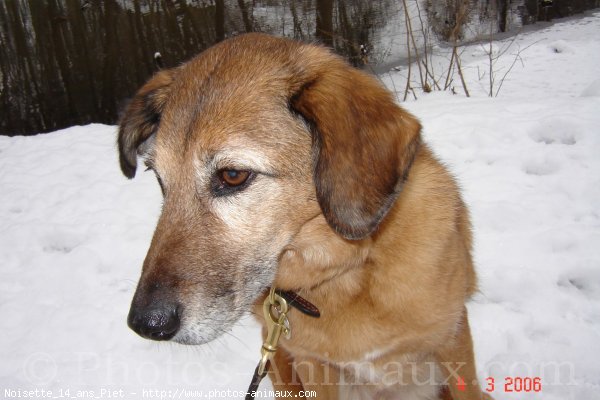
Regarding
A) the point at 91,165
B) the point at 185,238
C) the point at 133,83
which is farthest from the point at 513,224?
the point at 133,83

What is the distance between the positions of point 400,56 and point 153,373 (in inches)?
360

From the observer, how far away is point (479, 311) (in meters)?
3.06

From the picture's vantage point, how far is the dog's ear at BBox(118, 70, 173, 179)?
7.74 feet

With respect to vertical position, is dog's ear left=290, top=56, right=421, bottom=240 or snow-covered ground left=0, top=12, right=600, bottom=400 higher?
dog's ear left=290, top=56, right=421, bottom=240

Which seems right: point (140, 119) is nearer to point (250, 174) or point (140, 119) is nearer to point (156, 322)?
point (250, 174)

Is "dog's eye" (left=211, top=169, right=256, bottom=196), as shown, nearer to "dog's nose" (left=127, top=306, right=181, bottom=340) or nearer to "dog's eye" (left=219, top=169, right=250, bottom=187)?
"dog's eye" (left=219, top=169, right=250, bottom=187)

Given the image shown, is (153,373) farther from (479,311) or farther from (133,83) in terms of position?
(133,83)

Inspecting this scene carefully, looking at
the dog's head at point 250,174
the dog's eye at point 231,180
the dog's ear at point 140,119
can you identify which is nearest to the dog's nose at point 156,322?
the dog's head at point 250,174

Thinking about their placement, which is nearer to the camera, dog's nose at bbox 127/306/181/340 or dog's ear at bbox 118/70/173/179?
dog's nose at bbox 127/306/181/340
